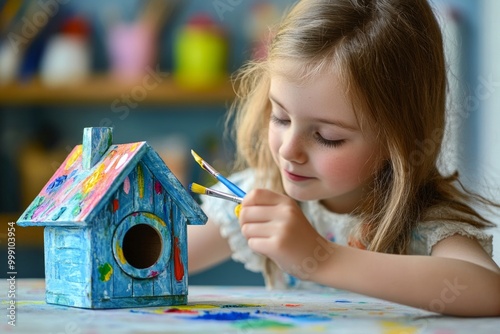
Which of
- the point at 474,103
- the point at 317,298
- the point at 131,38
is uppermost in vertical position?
the point at 131,38

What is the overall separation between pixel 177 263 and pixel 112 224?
0.11 m

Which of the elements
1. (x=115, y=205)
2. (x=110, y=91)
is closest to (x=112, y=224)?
(x=115, y=205)

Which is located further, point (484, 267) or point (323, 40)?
point (323, 40)

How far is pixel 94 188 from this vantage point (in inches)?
37.0

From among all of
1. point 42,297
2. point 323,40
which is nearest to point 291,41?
point 323,40

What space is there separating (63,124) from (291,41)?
1.68 metres

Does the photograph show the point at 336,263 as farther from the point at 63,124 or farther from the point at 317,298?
the point at 63,124

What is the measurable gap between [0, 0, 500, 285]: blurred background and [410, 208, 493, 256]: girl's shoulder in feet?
4.03

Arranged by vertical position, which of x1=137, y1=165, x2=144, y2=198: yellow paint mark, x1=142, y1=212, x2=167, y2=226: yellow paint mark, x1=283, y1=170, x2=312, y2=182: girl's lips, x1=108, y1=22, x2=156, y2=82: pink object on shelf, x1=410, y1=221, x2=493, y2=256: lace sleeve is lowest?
x1=410, y1=221, x2=493, y2=256: lace sleeve

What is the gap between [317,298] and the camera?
3.82 feet

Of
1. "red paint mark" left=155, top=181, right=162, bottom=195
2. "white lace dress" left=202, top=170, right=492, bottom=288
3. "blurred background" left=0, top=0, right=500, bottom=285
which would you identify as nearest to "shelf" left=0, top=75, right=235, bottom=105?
"blurred background" left=0, top=0, right=500, bottom=285

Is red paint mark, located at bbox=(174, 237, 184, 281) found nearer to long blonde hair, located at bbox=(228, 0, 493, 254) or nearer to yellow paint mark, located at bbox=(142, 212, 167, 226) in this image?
yellow paint mark, located at bbox=(142, 212, 167, 226)

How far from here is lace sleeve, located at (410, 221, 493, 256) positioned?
115 cm

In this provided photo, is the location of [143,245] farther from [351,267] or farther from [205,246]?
[205,246]
